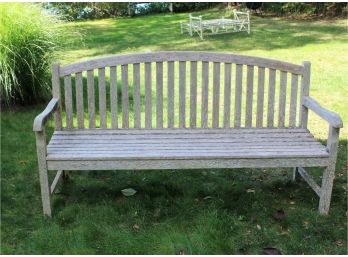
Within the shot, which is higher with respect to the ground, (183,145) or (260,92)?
(260,92)

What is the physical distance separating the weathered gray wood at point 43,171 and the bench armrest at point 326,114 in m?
2.09

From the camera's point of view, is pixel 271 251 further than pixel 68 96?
→ No

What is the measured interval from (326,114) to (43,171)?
2.16 metres

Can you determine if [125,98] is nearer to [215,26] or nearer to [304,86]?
[304,86]

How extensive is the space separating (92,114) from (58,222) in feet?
3.23

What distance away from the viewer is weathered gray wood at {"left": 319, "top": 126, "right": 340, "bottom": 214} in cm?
343

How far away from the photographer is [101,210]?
3.69 metres

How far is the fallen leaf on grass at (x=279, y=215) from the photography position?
142 inches

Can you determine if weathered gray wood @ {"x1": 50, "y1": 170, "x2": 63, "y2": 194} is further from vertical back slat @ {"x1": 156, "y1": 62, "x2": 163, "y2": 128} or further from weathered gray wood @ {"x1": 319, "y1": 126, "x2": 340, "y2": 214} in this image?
weathered gray wood @ {"x1": 319, "y1": 126, "x2": 340, "y2": 214}

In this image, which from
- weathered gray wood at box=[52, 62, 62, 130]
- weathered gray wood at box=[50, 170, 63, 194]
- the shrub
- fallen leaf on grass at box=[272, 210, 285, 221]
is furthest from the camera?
the shrub

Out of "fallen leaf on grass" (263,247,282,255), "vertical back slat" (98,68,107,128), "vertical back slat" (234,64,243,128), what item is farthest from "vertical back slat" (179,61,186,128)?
"fallen leaf on grass" (263,247,282,255)

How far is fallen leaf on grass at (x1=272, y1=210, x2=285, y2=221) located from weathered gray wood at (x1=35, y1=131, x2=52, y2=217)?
5.71 ft

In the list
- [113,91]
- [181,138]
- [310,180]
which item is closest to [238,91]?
[181,138]

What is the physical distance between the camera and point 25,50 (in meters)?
5.61
